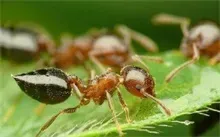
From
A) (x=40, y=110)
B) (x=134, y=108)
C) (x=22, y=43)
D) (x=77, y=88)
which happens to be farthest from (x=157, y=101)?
(x=22, y=43)

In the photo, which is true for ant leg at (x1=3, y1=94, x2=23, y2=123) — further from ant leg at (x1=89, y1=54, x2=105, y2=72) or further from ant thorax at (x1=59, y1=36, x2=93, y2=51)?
ant thorax at (x1=59, y1=36, x2=93, y2=51)

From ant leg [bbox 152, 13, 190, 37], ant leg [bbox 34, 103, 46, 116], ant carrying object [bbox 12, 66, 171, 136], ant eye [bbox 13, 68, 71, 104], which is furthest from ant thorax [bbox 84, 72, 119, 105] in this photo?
ant leg [bbox 152, 13, 190, 37]

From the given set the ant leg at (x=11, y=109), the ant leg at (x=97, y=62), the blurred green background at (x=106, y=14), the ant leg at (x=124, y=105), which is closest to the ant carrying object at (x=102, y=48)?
the ant leg at (x=97, y=62)

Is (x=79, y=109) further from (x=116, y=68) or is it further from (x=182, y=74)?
(x=116, y=68)

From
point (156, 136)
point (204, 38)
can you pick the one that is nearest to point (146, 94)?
point (156, 136)

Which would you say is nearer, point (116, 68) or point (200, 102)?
point (200, 102)

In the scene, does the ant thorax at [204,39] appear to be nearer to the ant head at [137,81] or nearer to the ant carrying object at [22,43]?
the ant head at [137,81]
